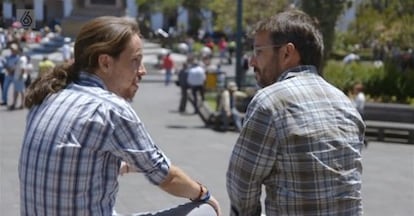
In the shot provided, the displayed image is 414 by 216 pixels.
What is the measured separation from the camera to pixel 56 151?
9.51 feet

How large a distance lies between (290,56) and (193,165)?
977 cm

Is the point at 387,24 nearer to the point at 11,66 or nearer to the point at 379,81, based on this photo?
the point at 379,81

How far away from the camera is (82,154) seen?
288cm

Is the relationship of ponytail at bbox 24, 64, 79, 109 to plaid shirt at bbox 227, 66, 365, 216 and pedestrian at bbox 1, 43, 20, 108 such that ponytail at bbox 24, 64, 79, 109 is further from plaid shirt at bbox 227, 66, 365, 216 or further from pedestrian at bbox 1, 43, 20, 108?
pedestrian at bbox 1, 43, 20, 108

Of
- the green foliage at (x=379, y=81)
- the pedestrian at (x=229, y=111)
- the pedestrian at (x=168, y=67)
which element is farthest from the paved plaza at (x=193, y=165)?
the pedestrian at (x=168, y=67)

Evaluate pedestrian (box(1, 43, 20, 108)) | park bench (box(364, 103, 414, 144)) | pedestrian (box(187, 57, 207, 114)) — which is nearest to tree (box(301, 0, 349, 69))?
park bench (box(364, 103, 414, 144))

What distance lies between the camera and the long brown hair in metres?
3.00

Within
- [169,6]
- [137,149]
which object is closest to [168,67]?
[169,6]

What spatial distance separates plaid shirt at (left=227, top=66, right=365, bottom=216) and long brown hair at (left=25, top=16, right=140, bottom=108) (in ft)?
1.79

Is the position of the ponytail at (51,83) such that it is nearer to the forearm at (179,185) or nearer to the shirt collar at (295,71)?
the forearm at (179,185)

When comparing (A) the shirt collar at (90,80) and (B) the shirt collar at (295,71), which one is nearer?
(A) the shirt collar at (90,80)

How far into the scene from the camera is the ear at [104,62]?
3.02 metres

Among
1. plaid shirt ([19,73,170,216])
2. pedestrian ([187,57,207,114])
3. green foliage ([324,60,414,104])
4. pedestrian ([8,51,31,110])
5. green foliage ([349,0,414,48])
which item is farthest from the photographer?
green foliage ([349,0,414,48])

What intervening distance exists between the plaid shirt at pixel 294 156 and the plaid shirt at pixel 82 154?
1.12 feet
